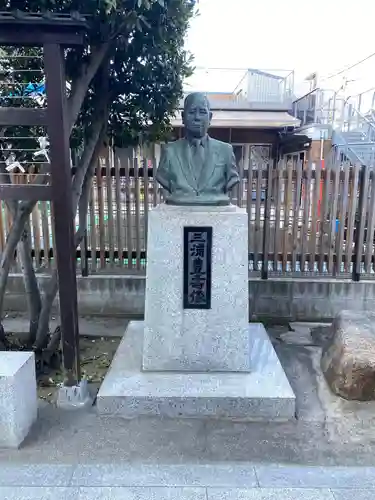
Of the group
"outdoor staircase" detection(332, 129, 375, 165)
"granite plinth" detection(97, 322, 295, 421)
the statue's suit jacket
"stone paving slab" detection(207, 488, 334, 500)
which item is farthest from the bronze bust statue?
"outdoor staircase" detection(332, 129, 375, 165)

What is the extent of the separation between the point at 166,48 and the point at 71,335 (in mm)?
2716

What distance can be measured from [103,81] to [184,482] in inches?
134

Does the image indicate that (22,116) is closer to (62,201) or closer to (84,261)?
(62,201)

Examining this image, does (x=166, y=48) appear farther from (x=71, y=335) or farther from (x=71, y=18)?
(x=71, y=335)

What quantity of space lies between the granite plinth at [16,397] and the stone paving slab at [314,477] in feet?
5.52

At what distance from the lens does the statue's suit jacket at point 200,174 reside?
3.61 meters

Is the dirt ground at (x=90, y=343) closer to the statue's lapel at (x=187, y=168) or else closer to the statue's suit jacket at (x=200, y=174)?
the statue's suit jacket at (x=200, y=174)

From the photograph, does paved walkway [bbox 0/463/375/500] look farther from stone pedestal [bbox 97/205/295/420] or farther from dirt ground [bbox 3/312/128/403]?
dirt ground [bbox 3/312/128/403]

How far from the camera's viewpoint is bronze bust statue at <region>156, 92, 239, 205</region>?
360 cm

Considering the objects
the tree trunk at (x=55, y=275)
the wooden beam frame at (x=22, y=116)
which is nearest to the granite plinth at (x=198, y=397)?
the tree trunk at (x=55, y=275)

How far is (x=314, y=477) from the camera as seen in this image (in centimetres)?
261

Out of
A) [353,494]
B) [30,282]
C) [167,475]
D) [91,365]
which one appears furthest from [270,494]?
A: [30,282]

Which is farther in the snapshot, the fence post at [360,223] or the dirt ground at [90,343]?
the fence post at [360,223]

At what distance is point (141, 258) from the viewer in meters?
5.69
